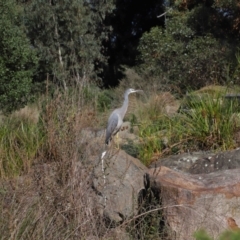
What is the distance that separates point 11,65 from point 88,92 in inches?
220

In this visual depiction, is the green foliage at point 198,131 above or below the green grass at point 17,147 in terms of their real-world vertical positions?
below

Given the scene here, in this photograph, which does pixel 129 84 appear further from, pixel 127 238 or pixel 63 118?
pixel 127 238

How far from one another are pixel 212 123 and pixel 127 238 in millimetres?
4209

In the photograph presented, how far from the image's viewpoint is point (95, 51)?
2530cm

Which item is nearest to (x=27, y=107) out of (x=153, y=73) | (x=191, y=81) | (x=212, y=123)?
(x=191, y=81)

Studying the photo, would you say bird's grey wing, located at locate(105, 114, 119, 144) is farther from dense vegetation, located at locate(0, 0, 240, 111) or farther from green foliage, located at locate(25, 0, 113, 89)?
green foliage, located at locate(25, 0, 113, 89)

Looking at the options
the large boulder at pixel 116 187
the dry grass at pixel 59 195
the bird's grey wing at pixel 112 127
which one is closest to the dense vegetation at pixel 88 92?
the dry grass at pixel 59 195

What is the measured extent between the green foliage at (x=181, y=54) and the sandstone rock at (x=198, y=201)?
10.8 m

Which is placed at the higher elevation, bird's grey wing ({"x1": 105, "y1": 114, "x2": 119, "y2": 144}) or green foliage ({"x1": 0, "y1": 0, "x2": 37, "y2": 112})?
bird's grey wing ({"x1": 105, "y1": 114, "x2": 119, "y2": 144})

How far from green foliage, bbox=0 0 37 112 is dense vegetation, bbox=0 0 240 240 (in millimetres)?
22

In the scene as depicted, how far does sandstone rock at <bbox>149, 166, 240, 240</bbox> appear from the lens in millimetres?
5809

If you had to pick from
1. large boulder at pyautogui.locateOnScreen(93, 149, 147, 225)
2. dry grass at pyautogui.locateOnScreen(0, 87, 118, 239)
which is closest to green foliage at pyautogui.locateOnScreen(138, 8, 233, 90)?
large boulder at pyautogui.locateOnScreen(93, 149, 147, 225)

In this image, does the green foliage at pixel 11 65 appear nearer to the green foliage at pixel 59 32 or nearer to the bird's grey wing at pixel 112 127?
the bird's grey wing at pixel 112 127

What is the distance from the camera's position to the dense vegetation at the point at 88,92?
5.65 m
